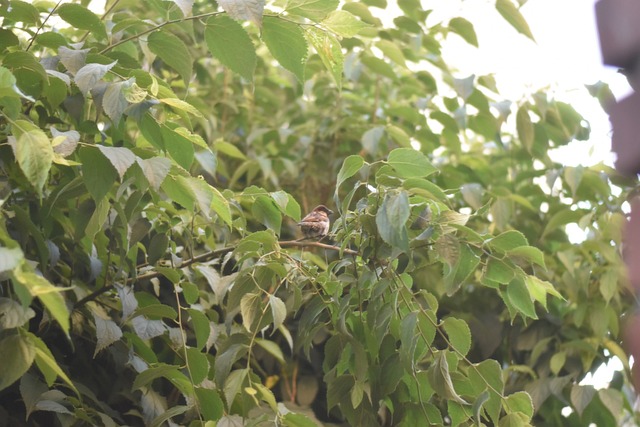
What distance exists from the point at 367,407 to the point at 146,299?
0.35 metres

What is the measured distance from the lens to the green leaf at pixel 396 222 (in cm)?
78

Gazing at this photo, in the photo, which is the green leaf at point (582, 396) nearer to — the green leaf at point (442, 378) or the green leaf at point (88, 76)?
the green leaf at point (442, 378)

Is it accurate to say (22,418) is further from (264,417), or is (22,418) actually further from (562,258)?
(562,258)

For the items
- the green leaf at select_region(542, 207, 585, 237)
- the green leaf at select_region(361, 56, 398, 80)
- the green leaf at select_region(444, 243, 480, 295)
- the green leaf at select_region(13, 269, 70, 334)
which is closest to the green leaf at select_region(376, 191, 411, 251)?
the green leaf at select_region(444, 243, 480, 295)

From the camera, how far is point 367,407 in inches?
38.0

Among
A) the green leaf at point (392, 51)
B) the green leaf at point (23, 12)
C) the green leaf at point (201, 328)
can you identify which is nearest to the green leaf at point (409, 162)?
the green leaf at point (201, 328)

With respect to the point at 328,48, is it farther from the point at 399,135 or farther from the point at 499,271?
the point at 399,135

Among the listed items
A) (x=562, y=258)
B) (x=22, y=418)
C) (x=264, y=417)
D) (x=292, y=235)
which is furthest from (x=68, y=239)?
(x=562, y=258)

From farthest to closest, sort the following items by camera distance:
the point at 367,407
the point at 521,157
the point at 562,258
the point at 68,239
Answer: the point at 521,157 → the point at 562,258 → the point at 68,239 → the point at 367,407

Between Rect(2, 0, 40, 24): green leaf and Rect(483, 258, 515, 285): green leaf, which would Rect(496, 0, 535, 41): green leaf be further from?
Rect(2, 0, 40, 24): green leaf

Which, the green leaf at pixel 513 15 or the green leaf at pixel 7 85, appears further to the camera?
the green leaf at pixel 513 15

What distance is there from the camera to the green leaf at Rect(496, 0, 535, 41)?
1.55m

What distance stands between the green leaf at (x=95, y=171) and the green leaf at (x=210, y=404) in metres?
0.29

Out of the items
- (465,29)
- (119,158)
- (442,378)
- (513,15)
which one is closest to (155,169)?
(119,158)
